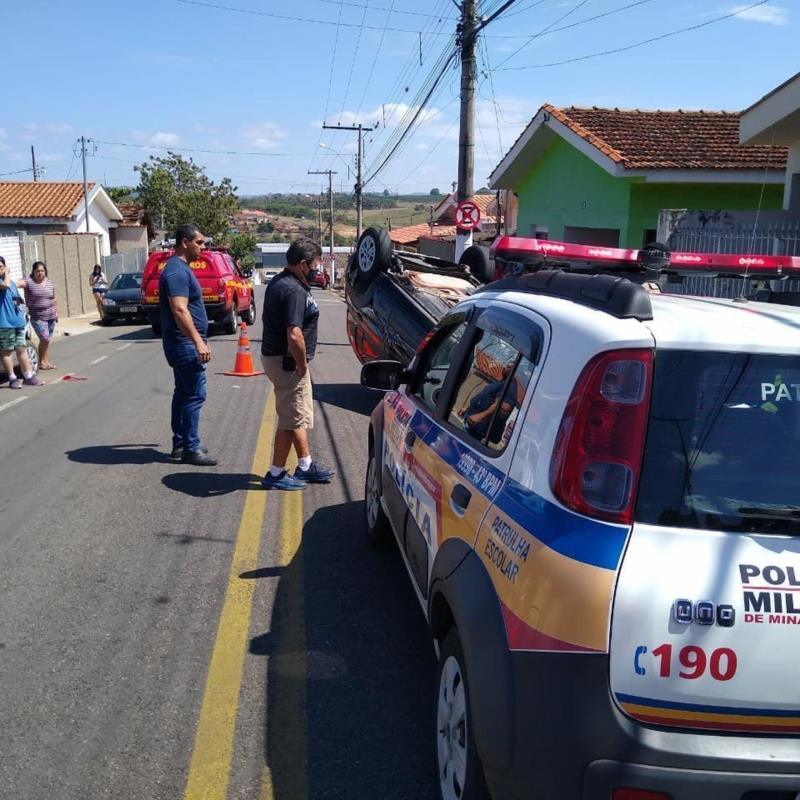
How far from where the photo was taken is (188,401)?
7.65 m

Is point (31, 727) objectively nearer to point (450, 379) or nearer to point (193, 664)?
point (193, 664)

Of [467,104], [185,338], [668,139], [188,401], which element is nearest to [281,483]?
[188,401]

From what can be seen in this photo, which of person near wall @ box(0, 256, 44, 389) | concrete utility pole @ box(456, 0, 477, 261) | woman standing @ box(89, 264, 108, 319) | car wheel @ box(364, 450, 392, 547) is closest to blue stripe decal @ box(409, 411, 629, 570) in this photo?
car wheel @ box(364, 450, 392, 547)

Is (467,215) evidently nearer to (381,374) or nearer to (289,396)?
(289,396)

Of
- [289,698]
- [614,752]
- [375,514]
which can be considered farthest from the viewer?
[375,514]

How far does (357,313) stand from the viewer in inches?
430

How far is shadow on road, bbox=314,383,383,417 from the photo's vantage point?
431 inches

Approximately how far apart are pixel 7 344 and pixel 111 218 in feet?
118

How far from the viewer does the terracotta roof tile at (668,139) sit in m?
14.5

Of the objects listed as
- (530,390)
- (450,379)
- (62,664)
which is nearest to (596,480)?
(530,390)

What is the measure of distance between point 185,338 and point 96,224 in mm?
38348

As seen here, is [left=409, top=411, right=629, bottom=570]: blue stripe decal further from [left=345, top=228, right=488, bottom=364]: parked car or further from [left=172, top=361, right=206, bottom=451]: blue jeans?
[left=345, top=228, right=488, bottom=364]: parked car

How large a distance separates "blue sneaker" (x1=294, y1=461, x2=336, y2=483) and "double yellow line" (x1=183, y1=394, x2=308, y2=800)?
2.34 feet

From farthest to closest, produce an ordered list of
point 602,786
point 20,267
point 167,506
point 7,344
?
point 20,267
point 7,344
point 167,506
point 602,786
